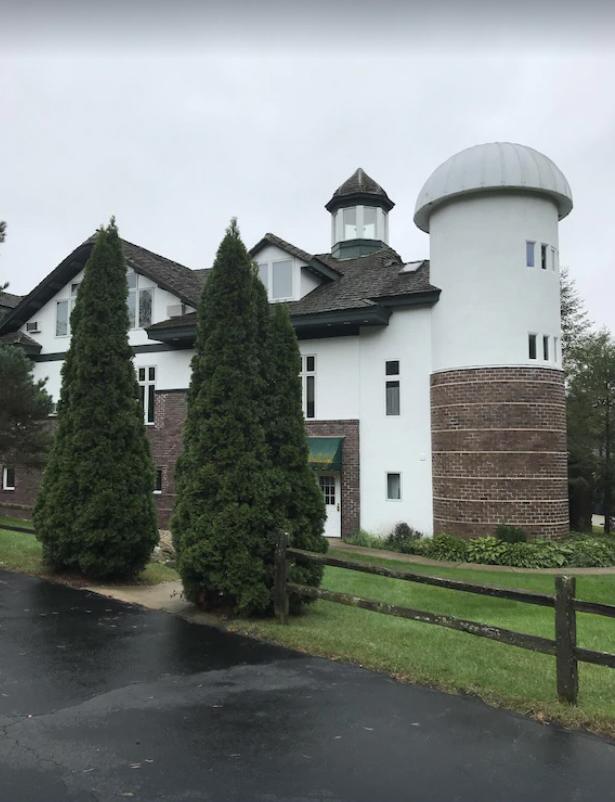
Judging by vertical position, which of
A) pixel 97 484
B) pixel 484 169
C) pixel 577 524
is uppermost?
pixel 484 169

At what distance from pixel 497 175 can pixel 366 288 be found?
5.02 metres

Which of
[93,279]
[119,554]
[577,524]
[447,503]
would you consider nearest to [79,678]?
[119,554]

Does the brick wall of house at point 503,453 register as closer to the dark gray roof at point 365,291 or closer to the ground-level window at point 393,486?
the ground-level window at point 393,486

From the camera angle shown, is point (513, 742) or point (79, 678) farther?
point (79, 678)

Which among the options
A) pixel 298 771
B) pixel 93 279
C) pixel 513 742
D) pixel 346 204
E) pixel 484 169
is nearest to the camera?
pixel 298 771

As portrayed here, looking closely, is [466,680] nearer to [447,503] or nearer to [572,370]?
[447,503]

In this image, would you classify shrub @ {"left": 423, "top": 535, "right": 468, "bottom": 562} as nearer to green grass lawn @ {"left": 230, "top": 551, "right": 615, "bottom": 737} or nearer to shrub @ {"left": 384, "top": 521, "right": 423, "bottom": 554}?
shrub @ {"left": 384, "top": 521, "right": 423, "bottom": 554}

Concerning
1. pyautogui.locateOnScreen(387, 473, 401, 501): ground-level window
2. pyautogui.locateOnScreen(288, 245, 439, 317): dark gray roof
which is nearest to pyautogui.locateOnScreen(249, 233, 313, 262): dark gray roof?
pyautogui.locateOnScreen(288, 245, 439, 317): dark gray roof

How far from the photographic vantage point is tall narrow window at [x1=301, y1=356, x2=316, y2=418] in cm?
2012

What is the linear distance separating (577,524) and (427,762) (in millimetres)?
19401

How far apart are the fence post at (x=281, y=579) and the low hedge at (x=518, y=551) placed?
32.0 feet

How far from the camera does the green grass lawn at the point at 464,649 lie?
5359 millimetres

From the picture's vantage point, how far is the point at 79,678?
5770 mm

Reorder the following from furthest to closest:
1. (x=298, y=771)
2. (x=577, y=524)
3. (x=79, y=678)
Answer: (x=577, y=524), (x=79, y=678), (x=298, y=771)
